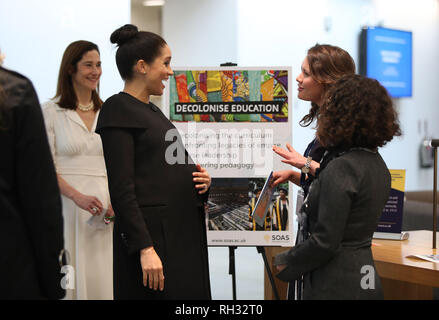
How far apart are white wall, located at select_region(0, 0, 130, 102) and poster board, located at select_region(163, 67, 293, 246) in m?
1.41

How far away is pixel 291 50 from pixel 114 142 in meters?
4.61

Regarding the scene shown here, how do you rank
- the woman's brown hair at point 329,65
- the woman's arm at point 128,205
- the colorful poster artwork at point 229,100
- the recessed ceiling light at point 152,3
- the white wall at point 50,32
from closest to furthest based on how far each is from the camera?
1. the woman's arm at point 128,205
2. the woman's brown hair at point 329,65
3. the colorful poster artwork at point 229,100
4. the white wall at point 50,32
5. the recessed ceiling light at point 152,3

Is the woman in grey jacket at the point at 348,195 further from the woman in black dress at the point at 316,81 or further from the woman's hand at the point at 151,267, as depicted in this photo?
the woman's hand at the point at 151,267

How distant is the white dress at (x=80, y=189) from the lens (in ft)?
8.18

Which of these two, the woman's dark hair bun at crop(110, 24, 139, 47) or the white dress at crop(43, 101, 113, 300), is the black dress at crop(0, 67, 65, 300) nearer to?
the woman's dark hair bun at crop(110, 24, 139, 47)

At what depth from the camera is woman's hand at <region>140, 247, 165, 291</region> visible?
1569mm

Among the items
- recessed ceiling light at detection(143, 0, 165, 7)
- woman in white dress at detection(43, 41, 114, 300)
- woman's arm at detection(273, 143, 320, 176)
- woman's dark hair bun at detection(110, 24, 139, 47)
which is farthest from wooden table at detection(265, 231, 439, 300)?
recessed ceiling light at detection(143, 0, 165, 7)

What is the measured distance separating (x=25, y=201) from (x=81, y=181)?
1337 mm

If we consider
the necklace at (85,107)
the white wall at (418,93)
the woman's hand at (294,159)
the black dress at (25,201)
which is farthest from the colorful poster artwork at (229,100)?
the white wall at (418,93)

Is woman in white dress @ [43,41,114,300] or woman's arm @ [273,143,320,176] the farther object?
woman in white dress @ [43,41,114,300]

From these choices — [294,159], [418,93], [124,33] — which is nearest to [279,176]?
[294,159]
